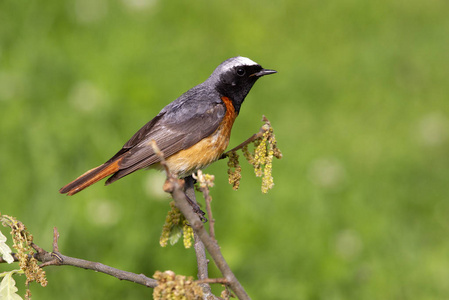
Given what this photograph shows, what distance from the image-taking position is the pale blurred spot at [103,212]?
A: 205 inches

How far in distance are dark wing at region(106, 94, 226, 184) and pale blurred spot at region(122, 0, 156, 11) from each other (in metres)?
4.47

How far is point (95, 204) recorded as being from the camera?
5.33 meters

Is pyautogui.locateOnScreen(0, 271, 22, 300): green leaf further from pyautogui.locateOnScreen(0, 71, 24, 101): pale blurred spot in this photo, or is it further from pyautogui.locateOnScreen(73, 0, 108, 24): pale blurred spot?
pyautogui.locateOnScreen(73, 0, 108, 24): pale blurred spot

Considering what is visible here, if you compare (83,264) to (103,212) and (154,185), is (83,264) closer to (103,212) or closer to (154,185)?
(103,212)

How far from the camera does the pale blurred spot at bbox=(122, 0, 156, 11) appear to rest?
8.05 m

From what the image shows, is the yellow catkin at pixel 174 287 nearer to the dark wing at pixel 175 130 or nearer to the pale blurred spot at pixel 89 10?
the dark wing at pixel 175 130

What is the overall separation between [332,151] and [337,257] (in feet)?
6.31

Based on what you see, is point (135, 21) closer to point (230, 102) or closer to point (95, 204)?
point (95, 204)

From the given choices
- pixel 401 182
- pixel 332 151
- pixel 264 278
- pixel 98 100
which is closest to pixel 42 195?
pixel 98 100

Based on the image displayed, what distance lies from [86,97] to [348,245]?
9.54 ft

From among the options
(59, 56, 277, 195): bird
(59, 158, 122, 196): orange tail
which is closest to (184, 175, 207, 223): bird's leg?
(59, 56, 277, 195): bird

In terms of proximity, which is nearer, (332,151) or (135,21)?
(332,151)

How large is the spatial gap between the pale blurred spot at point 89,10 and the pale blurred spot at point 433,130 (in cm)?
405

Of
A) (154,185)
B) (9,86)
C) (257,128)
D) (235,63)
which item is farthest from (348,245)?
(9,86)
